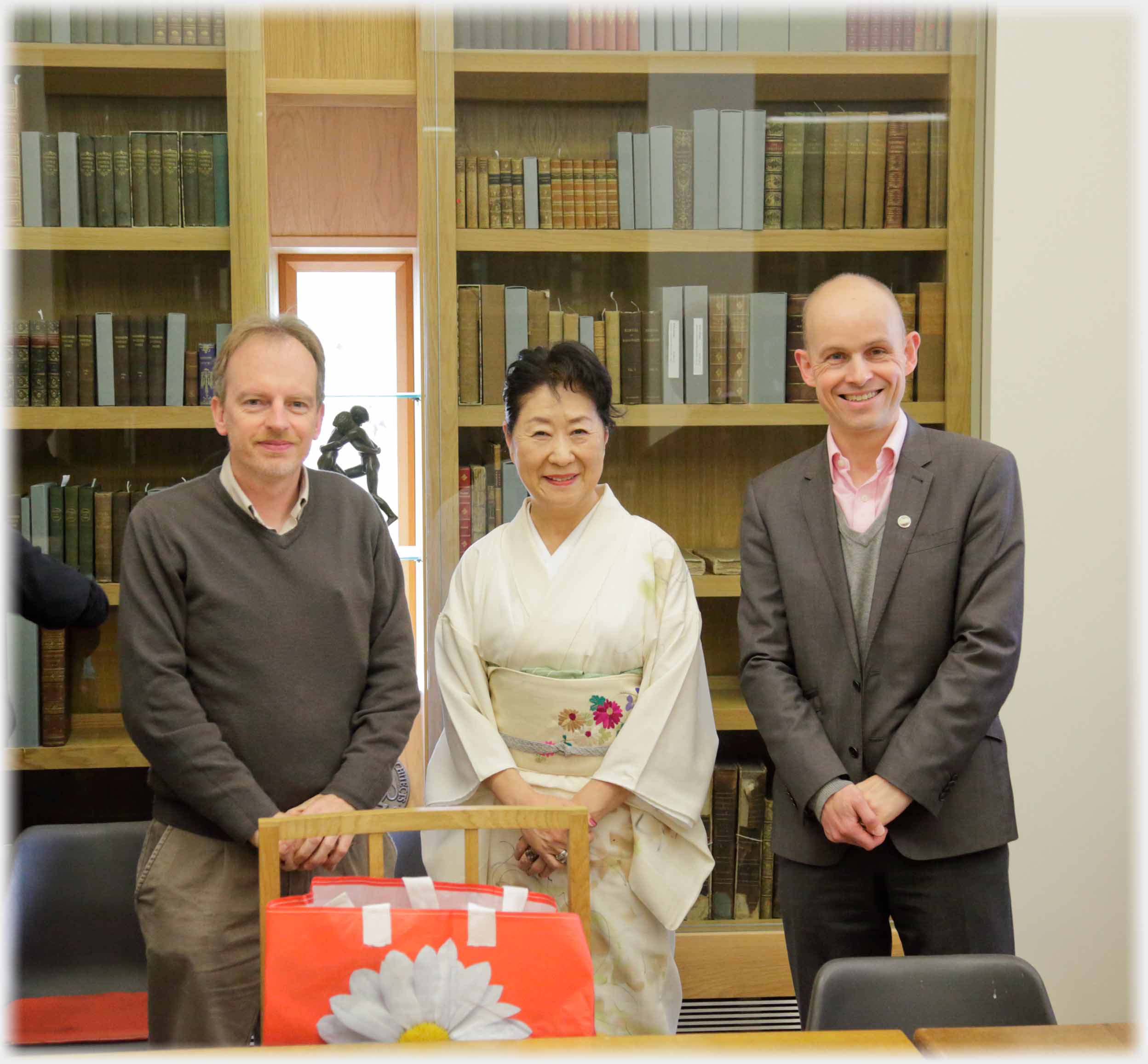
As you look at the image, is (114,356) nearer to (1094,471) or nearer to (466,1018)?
(466,1018)

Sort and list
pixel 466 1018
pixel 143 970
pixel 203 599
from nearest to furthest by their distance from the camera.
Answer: pixel 466 1018 → pixel 203 599 → pixel 143 970

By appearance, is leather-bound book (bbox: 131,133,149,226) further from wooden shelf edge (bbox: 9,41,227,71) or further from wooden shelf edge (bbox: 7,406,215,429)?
wooden shelf edge (bbox: 7,406,215,429)

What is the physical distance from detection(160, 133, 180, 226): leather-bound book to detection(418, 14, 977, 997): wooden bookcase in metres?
0.58

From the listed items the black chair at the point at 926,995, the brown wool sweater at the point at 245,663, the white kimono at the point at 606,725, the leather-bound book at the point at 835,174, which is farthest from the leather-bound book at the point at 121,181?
the black chair at the point at 926,995

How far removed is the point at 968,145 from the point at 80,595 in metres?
2.27

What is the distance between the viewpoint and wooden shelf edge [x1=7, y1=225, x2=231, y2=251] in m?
2.68

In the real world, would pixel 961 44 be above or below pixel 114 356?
above

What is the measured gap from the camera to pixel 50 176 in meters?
2.67

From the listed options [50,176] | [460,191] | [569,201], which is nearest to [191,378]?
[50,176]

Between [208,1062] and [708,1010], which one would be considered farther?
[708,1010]

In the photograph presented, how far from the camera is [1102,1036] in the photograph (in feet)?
3.96

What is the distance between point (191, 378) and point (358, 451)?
43 centimetres

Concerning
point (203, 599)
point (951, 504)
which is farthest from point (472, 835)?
point (951, 504)

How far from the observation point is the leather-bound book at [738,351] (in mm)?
2807
